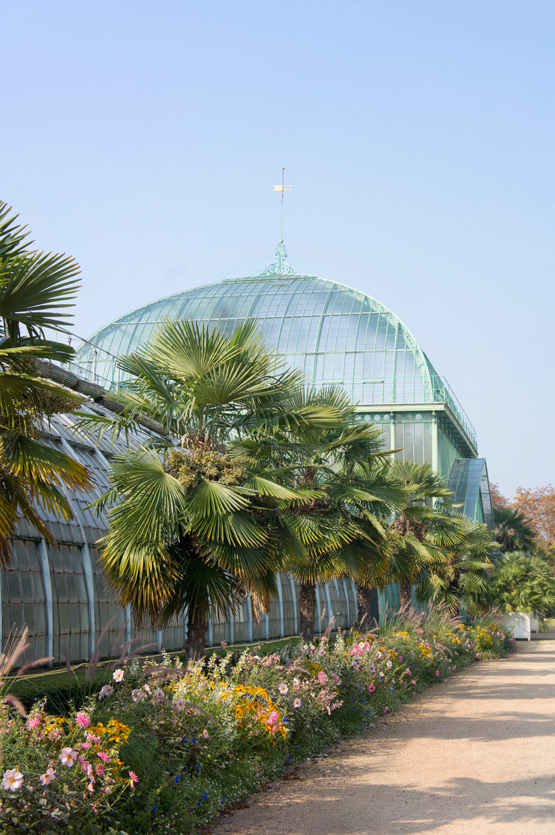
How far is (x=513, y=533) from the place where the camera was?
7144 cm

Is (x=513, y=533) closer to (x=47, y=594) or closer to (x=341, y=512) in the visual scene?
(x=341, y=512)

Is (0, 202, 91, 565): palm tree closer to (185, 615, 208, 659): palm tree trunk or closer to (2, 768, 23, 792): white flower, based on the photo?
(2, 768, 23, 792): white flower

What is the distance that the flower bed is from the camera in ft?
22.7

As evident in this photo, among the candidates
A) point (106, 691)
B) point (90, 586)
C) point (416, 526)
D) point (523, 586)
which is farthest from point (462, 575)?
point (106, 691)

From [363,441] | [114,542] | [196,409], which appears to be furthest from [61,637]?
[363,441]

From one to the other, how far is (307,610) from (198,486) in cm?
739

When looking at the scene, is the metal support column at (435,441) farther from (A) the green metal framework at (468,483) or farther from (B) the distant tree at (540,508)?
(B) the distant tree at (540,508)

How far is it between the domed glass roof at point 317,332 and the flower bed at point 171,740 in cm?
3028

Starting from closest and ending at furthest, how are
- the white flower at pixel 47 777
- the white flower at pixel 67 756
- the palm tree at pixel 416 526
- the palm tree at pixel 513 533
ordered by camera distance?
the white flower at pixel 47 777 < the white flower at pixel 67 756 < the palm tree at pixel 416 526 < the palm tree at pixel 513 533

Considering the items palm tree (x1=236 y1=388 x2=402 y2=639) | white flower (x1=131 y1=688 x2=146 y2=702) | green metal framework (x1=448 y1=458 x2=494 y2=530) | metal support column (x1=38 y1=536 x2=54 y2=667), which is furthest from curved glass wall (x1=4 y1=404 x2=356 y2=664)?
green metal framework (x1=448 y1=458 x2=494 y2=530)

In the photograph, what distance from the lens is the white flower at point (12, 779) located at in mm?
6277

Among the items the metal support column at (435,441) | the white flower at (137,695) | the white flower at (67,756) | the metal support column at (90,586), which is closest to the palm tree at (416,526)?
the metal support column at (90,586)

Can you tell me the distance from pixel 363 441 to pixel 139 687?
1019 centimetres

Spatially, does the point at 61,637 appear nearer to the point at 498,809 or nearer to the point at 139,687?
the point at 139,687
